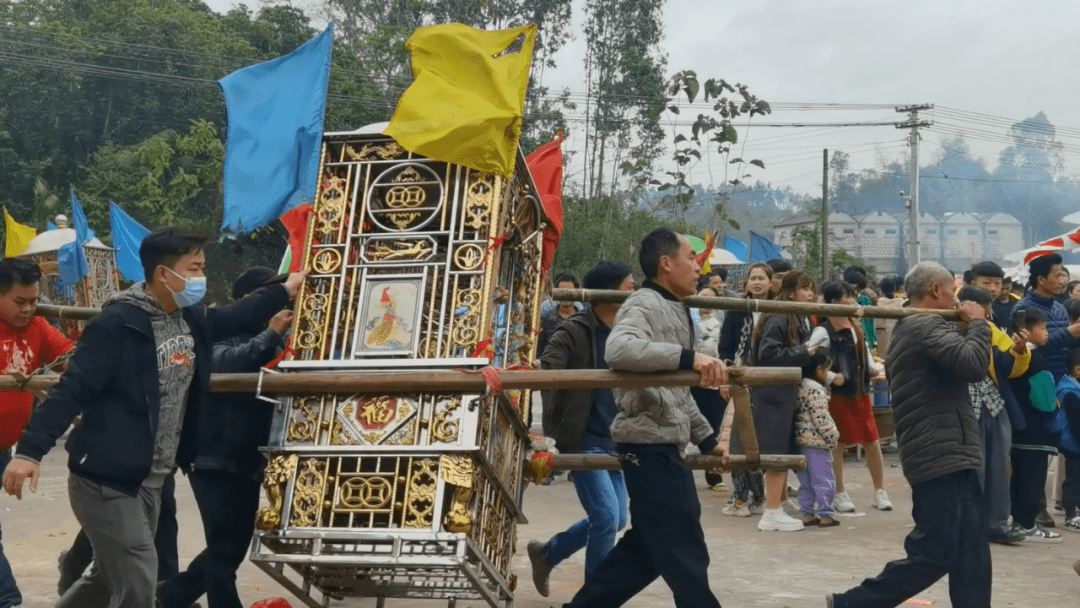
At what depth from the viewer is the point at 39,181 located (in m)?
28.3

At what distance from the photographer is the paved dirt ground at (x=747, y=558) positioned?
682cm

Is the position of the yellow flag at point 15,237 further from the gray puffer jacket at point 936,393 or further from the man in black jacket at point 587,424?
the gray puffer jacket at point 936,393

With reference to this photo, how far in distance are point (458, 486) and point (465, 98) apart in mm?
1873

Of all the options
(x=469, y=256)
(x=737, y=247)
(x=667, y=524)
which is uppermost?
(x=737, y=247)

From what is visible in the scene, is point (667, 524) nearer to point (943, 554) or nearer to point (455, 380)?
point (455, 380)

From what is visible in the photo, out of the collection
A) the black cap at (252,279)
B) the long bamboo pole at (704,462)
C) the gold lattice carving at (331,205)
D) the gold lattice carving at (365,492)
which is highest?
the gold lattice carving at (331,205)

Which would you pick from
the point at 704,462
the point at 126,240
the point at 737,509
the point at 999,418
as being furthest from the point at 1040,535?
the point at 126,240

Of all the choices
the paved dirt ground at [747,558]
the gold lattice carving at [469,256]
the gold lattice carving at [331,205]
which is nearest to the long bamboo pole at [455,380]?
the gold lattice carving at [469,256]

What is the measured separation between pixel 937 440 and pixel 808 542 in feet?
10.4

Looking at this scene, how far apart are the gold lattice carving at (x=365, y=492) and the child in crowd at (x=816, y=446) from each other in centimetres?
482

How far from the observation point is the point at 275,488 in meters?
5.20

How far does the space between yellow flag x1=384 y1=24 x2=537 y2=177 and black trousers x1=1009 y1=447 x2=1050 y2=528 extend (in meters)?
5.25

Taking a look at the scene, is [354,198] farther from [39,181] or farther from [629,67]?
[629,67]

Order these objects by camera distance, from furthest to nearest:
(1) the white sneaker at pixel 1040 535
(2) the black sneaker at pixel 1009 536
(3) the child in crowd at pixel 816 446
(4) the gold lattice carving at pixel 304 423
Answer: (3) the child in crowd at pixel 816 446, (1) the white sneaker at pixel 1040 535, (2) the black sneaker at pixel 1009 536, (4) the gold lattice carving at pixel 304 423
